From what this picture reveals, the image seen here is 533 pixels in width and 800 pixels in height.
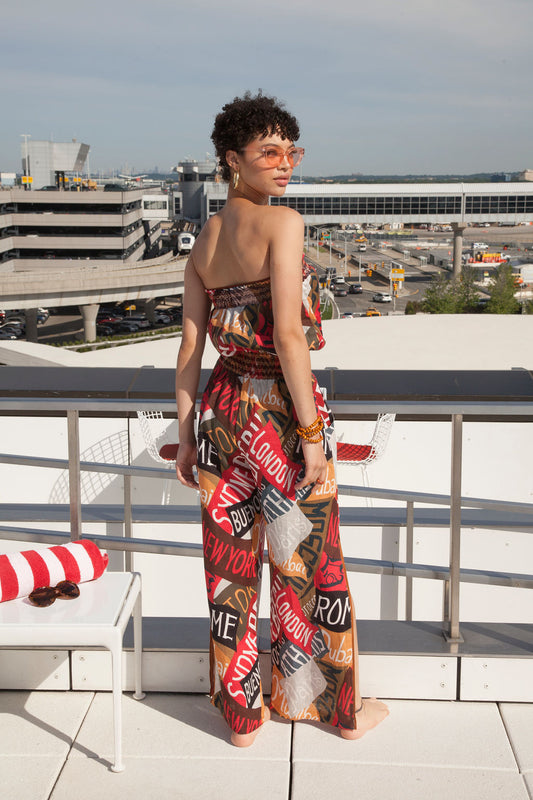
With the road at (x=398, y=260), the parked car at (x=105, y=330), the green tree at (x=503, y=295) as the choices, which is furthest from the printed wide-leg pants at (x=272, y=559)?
the road at (x=398, y=260)

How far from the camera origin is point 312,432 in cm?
225

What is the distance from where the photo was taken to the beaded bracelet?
7.36 feet

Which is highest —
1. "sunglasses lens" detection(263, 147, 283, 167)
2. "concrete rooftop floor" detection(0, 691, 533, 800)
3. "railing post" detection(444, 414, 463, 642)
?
"sunglasses lens" detection(263, 147, 283, 167)

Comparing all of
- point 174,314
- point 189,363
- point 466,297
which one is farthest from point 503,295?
point 189,363

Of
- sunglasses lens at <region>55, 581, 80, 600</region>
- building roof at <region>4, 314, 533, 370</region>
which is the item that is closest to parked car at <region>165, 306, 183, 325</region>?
building roof at <region>4, 314, 533, 370</region>

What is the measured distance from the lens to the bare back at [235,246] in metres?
2.17

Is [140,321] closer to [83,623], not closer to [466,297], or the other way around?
[466,297]

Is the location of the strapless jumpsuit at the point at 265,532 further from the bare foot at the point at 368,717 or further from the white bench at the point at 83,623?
the white bench at the point at 83,623

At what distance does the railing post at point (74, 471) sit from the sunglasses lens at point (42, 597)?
446 millimetres

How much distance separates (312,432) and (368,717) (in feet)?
3.15

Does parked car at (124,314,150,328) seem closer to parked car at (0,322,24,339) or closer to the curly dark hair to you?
parked car at (0,322,24,339)

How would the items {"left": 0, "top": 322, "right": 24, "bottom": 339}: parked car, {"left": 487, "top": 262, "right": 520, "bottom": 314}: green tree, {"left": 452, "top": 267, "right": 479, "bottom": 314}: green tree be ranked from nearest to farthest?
{"left": 0, "top": 322, "right": 24, "bottom": 339}: parked car < {"left": 487, "top": 262, "right": 520, "bottom": 314}: green tree < {"left": 452, "top": 267, "right": 479, "bottom": 314}: green tree

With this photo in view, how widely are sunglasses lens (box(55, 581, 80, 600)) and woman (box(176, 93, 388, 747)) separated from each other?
39 centimetres

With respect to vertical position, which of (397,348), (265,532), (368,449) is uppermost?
(265,532)
